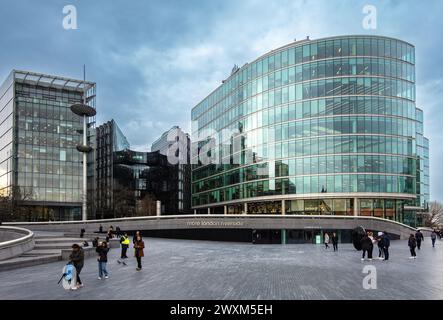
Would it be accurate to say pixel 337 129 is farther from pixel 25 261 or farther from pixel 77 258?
pixel 77 258

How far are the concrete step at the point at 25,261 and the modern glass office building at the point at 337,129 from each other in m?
47.2

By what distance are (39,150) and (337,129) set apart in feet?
202

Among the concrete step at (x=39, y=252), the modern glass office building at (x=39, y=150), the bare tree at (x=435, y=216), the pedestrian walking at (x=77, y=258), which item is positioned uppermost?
the modern glass office building at (x=39, y=150)

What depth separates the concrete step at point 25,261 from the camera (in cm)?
1606

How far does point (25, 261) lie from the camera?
17.2 m

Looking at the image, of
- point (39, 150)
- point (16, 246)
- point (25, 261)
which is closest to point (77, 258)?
point (25, 261)

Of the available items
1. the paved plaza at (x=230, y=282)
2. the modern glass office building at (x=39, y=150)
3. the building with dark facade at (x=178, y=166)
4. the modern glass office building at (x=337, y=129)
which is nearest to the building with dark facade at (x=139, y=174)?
the building with dark facade at (x=178, y=166)

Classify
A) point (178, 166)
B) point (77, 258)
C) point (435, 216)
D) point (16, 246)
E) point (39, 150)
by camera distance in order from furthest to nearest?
1. point (178, 166)
2. point (435, 216)
3. point (39, 150)
4. point (16, 246)
5. point (77, 258)

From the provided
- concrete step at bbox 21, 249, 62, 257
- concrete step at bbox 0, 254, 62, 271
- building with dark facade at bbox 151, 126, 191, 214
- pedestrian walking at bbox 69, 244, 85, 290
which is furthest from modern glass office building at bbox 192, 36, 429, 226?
pedestrian walking at bbox 69, 244, 85, 290

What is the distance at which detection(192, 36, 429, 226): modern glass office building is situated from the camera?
188ft

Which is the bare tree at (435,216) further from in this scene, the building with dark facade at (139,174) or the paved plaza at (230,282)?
the paved plaza at (230,282)
